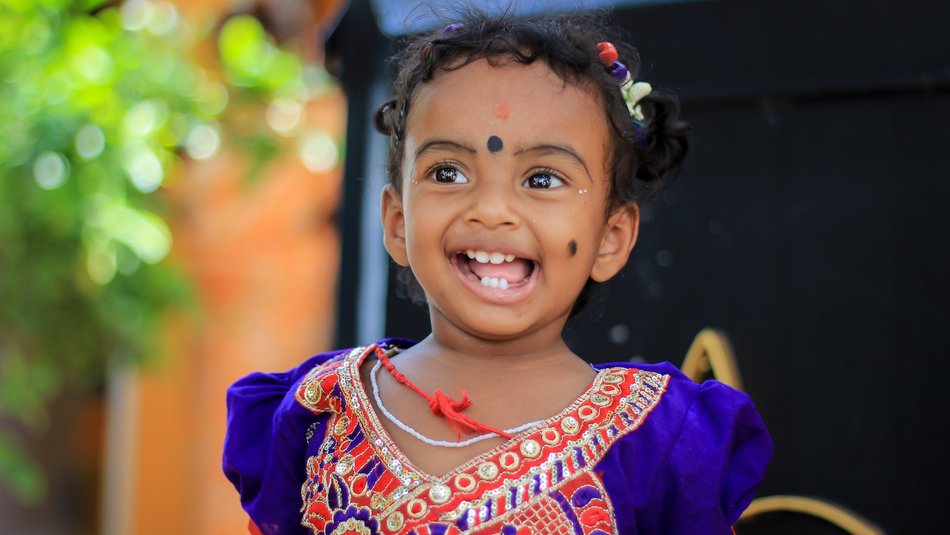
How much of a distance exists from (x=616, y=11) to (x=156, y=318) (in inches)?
85.1

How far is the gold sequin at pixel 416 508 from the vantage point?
1542 millimetres

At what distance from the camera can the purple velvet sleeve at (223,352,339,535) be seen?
69.3 inches

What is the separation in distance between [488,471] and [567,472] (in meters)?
0.12

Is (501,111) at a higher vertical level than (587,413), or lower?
higher

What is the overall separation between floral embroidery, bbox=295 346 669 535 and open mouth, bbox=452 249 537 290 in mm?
213

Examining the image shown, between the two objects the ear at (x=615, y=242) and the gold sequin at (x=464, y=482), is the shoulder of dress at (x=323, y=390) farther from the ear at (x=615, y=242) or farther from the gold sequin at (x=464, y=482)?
the ear at (x=615, y=242)

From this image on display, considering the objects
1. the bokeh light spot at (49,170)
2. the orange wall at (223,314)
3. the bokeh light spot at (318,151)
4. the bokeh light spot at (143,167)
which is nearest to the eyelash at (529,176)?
the bokeh light spot at (143,167)

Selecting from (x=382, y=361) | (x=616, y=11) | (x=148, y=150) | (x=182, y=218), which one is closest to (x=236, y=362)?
(x=182, y=218)

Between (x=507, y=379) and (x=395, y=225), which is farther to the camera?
(x=395, y=225)

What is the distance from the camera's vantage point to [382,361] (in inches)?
71.0

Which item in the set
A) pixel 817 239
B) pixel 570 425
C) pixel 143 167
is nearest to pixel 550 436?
pixel 570 425

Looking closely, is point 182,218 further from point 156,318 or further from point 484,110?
point 484,110

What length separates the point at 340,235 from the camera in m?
2.90

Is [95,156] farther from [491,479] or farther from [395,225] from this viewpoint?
[491,479]
